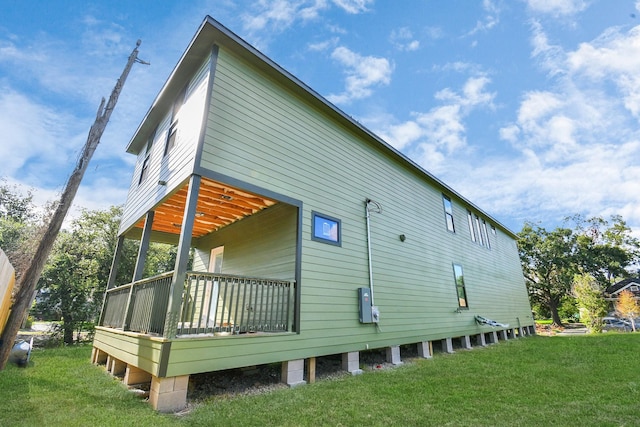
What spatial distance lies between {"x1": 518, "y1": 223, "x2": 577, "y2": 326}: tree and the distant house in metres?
4.28

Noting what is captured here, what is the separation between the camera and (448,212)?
11.4 meters

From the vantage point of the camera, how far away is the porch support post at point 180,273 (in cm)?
373

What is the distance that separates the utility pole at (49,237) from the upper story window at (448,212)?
1109cm

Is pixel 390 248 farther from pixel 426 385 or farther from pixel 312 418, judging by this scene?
pixel 312 418

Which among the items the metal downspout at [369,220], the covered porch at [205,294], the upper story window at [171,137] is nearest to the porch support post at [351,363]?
the metal downspout at [369,220]

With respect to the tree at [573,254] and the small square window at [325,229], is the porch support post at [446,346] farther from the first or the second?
the tree at [573,254]

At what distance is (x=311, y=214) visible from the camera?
590cm

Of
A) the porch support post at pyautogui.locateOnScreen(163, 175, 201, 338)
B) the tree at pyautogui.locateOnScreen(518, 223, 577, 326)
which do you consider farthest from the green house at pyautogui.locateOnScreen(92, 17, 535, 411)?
the tree at pyautogui.locateOnScreen(518, 223, 577, 326)

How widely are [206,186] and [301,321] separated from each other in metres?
3.15

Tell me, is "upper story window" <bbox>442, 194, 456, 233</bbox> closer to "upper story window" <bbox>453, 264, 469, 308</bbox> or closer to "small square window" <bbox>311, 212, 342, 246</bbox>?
"upper story window" <bbox>453, 264, 469, 308</bbox>

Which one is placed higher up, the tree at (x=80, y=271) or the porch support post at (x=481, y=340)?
the tree at (x=80, y=271)

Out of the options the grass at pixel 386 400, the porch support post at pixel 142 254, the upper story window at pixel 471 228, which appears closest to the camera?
the grass at pixel 386 400

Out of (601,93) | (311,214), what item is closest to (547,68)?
(601,93)

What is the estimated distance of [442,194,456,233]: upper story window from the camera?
11.1 m
